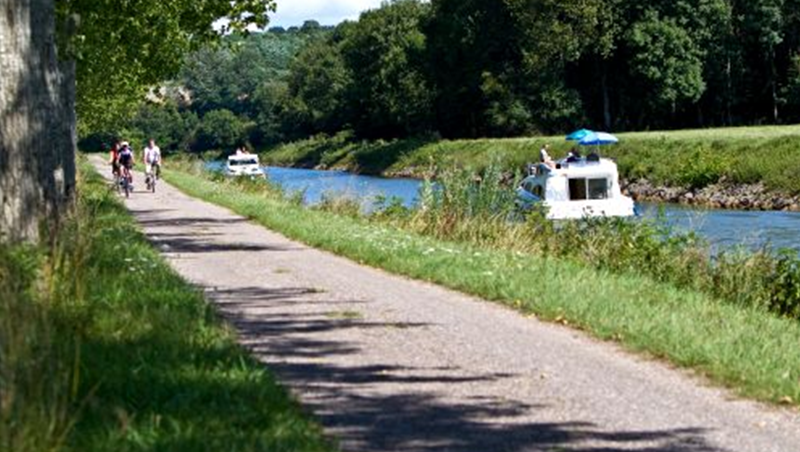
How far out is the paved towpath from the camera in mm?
7875

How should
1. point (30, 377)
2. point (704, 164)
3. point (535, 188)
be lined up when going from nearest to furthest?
point (30, 377)
point (535, 188)
point (704, 164)

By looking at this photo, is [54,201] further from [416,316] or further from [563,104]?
[563,104]

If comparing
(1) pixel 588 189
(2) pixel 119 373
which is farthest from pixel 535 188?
(2) pixel 119 373

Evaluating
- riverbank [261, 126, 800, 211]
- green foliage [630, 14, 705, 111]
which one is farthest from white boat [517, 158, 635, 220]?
green foliage [630, 14, 705, 111]

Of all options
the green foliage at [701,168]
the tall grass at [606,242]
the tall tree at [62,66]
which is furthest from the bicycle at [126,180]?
the green foliage at [701,168]

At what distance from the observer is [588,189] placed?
37.4 m

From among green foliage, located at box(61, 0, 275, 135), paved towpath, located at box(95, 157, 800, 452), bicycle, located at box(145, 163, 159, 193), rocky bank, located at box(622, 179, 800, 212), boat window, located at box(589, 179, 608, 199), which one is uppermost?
green foliage, located at box(61, 0, 275, 135)

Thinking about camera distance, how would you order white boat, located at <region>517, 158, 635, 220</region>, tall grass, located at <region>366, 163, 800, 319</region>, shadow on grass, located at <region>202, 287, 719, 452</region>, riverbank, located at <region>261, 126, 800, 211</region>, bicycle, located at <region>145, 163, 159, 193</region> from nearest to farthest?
shadow on grass, located at <region>202, 287, 719, 452</region> → tall grass, located at <region>366, 163, 800, 319</region> → white boat, located at <region>517, 158, 635, 220</region> → bicycle, located at <region>145, 163, 159, 193</region> → riverbank, located at <region>261, 126, 800, 211</region>

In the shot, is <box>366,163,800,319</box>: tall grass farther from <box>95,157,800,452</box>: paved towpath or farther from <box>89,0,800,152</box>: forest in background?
<box>89,0,800,152</box>: forest in background

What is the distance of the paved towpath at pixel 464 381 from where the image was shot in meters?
7.88

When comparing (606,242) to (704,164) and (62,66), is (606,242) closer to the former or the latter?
(62,66)

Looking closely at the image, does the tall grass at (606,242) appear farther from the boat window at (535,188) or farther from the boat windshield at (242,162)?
the boat windshield at (242,162)

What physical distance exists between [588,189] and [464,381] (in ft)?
93.4

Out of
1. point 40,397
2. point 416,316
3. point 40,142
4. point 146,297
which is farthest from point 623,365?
point 40,142
